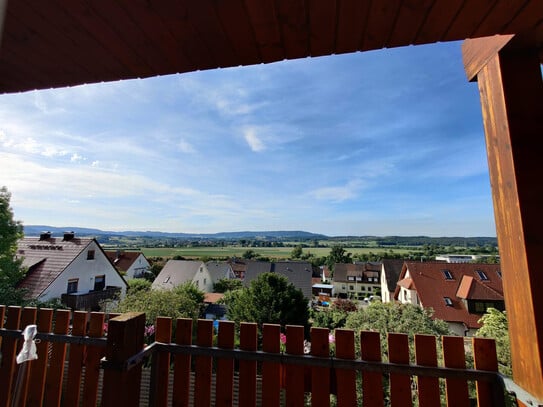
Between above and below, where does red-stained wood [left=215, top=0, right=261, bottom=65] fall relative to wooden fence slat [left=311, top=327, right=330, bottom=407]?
above

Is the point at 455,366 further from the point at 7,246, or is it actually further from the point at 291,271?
the point at 291,271

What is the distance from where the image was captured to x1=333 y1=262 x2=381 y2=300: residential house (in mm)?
33528

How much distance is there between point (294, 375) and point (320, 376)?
130 millimetres

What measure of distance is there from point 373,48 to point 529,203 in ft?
2.93

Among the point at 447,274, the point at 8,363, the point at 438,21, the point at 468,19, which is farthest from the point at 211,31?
the point at 447,274

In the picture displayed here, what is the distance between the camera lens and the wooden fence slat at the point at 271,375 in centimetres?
127

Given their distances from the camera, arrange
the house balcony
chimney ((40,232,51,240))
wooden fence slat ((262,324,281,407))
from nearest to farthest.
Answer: wooden fence slat ((262,324,281,407)), the house balcony, chimney ((40,232,51,240))

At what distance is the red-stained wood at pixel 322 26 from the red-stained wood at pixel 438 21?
14.1 inches

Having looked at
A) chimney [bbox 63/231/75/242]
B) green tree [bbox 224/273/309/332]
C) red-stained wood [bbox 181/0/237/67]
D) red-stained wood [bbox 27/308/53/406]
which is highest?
red-stained wood [bbox 181/0/237/67]

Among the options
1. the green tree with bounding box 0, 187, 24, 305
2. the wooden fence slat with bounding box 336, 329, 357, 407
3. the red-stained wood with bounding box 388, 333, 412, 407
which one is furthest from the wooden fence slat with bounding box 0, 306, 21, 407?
the green tree with bounding box 0, 187, 24, 305

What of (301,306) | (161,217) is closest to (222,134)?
(301,306)

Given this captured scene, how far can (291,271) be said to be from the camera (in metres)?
27.2

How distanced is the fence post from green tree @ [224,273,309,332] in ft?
31.0

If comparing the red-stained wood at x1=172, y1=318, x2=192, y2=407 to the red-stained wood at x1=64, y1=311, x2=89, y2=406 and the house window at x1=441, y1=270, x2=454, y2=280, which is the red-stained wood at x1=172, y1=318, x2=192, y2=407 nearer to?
the red-stained wood at x1=64, y1=311, x2=89, y2=406
